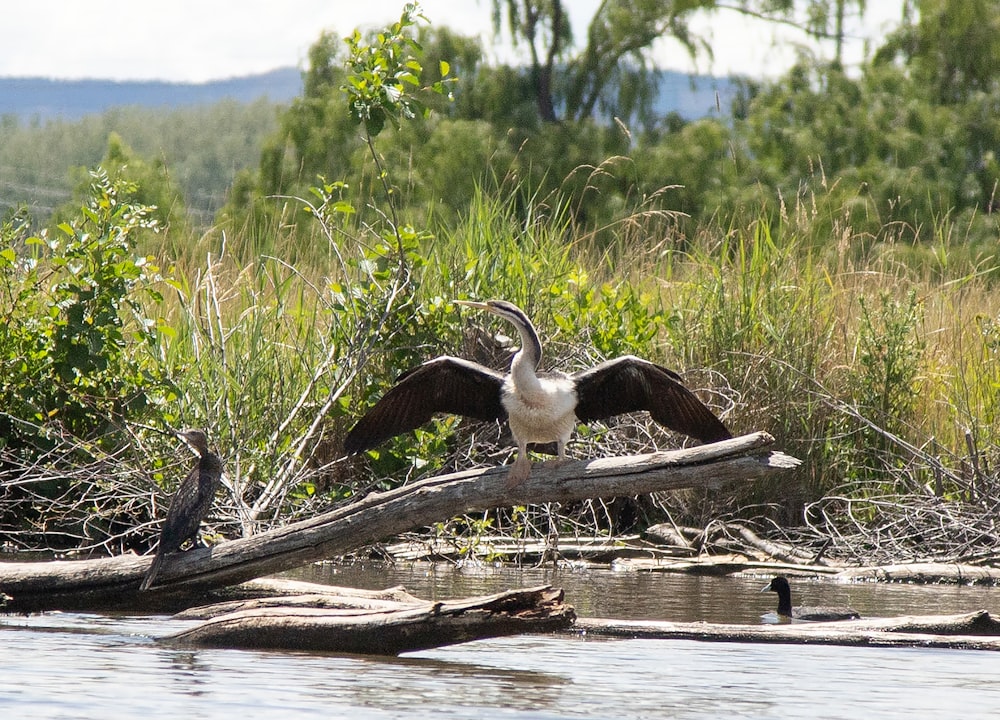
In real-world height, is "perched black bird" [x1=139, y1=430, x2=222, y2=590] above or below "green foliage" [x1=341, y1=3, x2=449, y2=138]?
below

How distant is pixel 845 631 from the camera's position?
17.0 feet

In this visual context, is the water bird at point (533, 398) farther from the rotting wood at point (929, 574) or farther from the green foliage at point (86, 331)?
the rotting wood at point (929, 574)

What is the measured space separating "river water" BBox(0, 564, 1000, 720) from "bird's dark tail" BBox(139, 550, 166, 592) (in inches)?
7.4

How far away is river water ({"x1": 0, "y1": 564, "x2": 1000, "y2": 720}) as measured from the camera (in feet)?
14.4

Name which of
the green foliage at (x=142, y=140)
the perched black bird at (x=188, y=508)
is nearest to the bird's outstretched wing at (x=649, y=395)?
the perched black bird at (x=188, y=508)

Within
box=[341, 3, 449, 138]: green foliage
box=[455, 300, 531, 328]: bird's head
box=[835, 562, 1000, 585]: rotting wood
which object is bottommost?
box=[835, 562, 1000, 585]: rotting wood

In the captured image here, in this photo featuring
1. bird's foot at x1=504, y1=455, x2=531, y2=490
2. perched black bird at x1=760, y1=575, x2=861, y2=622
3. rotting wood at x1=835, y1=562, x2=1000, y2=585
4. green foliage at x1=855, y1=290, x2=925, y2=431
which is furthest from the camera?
green foliage at x1=855, y1=290, x2=925, y2=431

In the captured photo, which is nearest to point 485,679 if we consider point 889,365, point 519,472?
point 519,472

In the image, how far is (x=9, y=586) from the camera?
5707 mm

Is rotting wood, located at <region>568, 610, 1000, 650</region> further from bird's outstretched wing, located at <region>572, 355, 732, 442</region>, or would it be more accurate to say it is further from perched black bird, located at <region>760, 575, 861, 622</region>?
bird's outstretched wing, located at <region>572, 355, 732, 442</region>

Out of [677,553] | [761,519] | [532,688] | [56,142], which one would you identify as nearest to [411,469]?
[677,553]

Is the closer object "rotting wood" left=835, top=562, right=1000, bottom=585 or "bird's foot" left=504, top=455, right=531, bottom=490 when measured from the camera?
"bird's foot" left=504, top=455, right=531, bottom=490

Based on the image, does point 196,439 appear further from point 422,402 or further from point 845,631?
point 845,631

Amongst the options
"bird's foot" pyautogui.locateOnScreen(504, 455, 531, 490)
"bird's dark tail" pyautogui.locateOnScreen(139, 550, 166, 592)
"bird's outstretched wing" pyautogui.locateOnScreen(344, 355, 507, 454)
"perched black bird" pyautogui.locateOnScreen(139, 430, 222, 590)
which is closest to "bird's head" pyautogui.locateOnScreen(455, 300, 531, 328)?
"bird's outstretched wing" pyautogui.locateOnScreen(344, 355, 507, 454)
